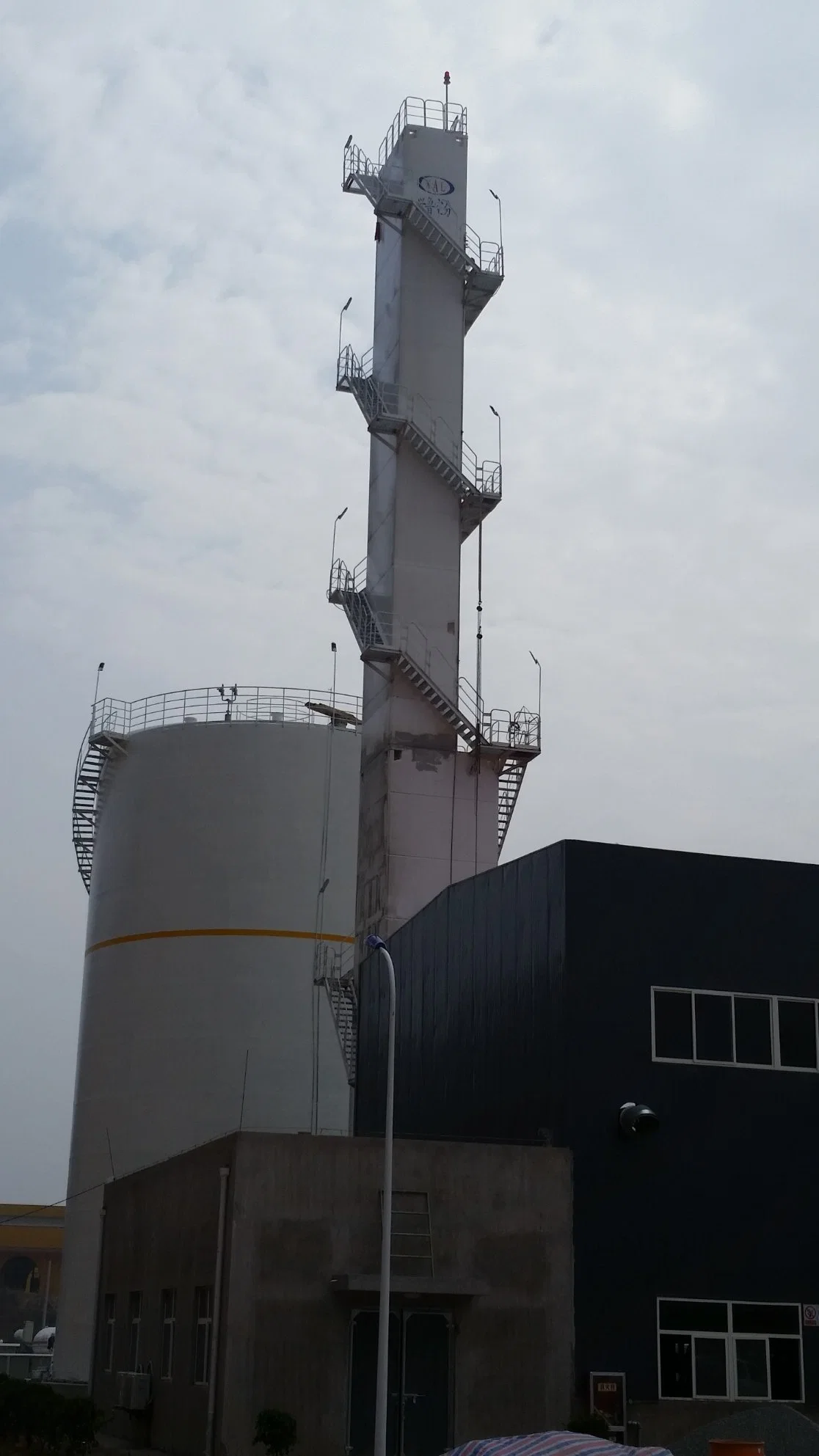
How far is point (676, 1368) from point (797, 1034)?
5.97 m

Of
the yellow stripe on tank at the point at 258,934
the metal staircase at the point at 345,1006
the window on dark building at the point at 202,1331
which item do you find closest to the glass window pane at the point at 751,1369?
the window on dark building at the point at 202,1331

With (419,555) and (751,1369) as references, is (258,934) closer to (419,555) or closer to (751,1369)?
(419,555)

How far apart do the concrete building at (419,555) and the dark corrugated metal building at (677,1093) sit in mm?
10097

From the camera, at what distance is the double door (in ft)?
83.5

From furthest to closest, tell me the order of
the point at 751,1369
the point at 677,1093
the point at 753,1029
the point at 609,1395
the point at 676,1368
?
the point at 753,1029 < the point at 677,1093 < the point at 751,1369 < the point at 676,1368 < the point at 609,1395

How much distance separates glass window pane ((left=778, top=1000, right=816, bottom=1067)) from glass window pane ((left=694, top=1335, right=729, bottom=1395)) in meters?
4.84

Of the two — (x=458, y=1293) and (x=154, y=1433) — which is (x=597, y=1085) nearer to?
(x=458, y=1293)

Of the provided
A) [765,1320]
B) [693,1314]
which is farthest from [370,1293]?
[765,1320]

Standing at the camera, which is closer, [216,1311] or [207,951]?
[216,1311]

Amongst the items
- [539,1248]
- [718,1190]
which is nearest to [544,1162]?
[539,1248]

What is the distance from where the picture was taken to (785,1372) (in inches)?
1065

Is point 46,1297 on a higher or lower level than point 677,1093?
lower

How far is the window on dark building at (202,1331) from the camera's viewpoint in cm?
2692

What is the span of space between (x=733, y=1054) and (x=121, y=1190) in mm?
14274
